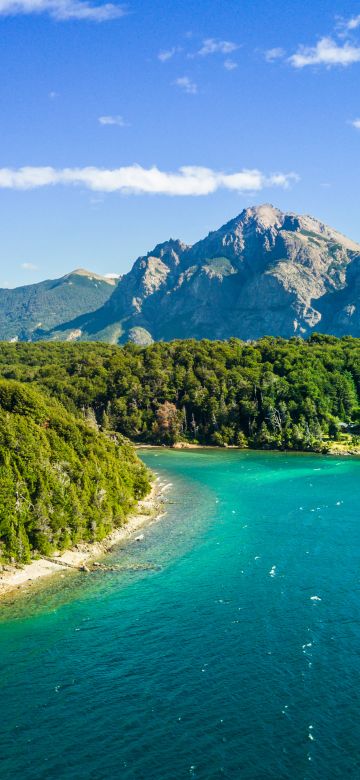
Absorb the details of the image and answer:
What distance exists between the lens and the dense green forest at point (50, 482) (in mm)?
68537

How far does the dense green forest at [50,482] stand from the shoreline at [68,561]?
3.58 ft

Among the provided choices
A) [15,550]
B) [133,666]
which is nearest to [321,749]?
[133,666]

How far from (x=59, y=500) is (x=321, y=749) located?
4439cm

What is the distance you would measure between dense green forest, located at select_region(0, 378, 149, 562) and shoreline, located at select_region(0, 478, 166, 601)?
109cm

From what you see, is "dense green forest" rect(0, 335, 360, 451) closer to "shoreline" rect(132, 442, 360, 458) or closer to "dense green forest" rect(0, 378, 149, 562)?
"shoreline" rect(132, 442, 360, 458)

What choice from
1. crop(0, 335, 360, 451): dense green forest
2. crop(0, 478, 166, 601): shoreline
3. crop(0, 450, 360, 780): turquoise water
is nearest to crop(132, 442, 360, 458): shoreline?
crop(0, 335, 360, 451): dense green forest

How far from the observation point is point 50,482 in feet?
243

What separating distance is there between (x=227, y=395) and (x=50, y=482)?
101 m

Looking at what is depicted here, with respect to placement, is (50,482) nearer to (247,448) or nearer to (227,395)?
(247,448)

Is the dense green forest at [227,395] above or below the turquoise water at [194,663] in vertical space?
above

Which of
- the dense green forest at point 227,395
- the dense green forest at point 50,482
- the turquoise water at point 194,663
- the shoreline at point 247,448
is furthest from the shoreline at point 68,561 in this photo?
the dense green forest at point 227,395

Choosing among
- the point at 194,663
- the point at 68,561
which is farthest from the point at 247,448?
the point at 194,663

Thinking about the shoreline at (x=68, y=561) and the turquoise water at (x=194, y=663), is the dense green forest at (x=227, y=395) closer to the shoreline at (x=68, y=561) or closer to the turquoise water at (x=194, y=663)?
the shoreline at (x=68, y=561)

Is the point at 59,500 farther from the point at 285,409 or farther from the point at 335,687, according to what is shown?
the point at 285,409
